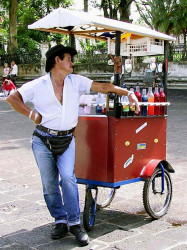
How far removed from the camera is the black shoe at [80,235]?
3982 millimetres

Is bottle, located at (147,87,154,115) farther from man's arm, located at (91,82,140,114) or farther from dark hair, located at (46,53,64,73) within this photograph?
dark hair, located at (46,53,64,73)

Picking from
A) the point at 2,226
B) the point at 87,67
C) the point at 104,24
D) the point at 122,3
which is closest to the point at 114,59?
the point at 104,24

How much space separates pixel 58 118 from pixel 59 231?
41.3 inches

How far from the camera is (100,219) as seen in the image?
15.6 ft

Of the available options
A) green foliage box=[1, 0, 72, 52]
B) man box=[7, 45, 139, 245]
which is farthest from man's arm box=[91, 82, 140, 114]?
green foliage box=[1, 0, 72, 52]

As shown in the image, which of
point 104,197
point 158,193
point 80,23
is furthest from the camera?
point 104,197

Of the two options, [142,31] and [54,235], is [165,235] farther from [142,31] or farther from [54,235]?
[142,31]

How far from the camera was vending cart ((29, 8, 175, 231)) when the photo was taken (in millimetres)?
4379

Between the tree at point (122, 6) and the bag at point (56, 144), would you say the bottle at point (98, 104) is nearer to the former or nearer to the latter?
the bag at point (56, 144)

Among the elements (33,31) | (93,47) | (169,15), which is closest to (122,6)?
(93,47)

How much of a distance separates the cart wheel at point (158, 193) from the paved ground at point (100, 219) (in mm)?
99

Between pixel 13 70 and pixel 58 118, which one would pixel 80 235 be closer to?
pixel 58 118

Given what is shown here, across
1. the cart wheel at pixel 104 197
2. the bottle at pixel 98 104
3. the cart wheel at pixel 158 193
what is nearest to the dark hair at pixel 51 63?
the bottle at pixel 98 104

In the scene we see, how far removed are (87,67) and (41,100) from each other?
Answer: 24516 millimetres
